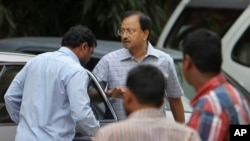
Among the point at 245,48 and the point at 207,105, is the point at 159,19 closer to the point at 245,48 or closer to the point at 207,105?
the point at 245,48

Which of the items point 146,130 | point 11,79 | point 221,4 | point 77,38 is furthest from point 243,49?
point 146,130

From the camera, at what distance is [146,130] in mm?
4410

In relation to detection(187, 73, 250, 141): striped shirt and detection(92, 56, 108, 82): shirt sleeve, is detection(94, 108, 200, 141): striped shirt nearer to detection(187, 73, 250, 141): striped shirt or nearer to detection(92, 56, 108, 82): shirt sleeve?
detection(187, 73, 250, 141): striped shirt

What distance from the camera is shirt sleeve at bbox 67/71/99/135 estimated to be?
20.4ft

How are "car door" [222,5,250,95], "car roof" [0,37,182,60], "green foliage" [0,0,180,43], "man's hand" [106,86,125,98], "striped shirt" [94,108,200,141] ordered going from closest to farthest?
1. "striped shirt" [94,108,200,141]
2. "man's hand" [106,86,125,98]
3. "car roof" [0,37,182,60]
4. "car door" [222,5,250,95]
5. "green foliage" [0,0,180,43]

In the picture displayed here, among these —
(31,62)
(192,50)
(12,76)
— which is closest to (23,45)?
(12,76)

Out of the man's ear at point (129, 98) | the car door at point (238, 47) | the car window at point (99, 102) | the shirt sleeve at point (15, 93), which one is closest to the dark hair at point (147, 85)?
the man's ear at point (129, 98)

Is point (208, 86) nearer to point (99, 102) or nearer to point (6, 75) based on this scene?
point (99, 102)

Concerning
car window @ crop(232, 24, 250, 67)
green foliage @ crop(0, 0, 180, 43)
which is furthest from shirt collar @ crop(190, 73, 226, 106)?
car window @ crop(232, 24, 250, 67)

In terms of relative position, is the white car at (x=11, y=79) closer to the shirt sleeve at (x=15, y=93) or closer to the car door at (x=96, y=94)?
the car door at (x=96, y=94)

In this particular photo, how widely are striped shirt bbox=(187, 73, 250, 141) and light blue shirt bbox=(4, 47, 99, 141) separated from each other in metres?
1.83

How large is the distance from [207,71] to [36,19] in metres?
9.35

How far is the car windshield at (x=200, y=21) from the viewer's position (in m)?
13.8

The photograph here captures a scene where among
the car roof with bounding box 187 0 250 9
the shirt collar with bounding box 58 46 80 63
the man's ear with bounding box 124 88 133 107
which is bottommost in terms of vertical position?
the car roof with bounding box 187 0 250 9
